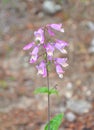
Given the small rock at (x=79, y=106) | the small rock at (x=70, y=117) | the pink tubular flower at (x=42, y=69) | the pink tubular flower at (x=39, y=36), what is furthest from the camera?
the small rock at (x=79, y=106)

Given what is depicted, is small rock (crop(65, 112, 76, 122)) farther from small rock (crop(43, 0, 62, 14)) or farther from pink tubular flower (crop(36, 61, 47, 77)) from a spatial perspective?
small rock (crop(43, 0, 62, 14))

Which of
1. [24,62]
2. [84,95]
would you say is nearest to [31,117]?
[84,95]

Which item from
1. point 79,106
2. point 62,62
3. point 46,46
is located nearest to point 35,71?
point 79,106

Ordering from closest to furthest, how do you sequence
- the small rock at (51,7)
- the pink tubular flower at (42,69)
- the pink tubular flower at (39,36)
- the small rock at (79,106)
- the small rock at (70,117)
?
the pink tubular flower at (39,36) < the pink tubular flower at (42,69) < the small rock at (70,117) < the small rock at (79,106) < the small rock at (51,7)

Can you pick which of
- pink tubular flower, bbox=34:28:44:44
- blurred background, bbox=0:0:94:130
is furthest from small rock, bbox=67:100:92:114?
pink tubular flower, bbox=34:28:44:44

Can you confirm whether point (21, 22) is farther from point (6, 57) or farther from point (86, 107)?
point (86, 107)

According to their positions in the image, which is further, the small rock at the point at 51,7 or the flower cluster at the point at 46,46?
the small rock at the point at 51,7

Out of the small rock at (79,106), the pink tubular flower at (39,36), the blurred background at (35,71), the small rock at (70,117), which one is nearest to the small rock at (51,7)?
the blurred background at (35,71)

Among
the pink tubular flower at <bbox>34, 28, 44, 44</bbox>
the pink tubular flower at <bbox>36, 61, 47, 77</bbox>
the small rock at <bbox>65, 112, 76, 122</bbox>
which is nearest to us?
the pink tubular flower at <bbox>34, 28, 44, 44</bbox>

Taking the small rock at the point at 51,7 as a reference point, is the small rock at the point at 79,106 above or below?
below

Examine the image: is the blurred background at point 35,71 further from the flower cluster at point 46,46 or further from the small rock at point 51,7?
the flower cluster at point 46,46
